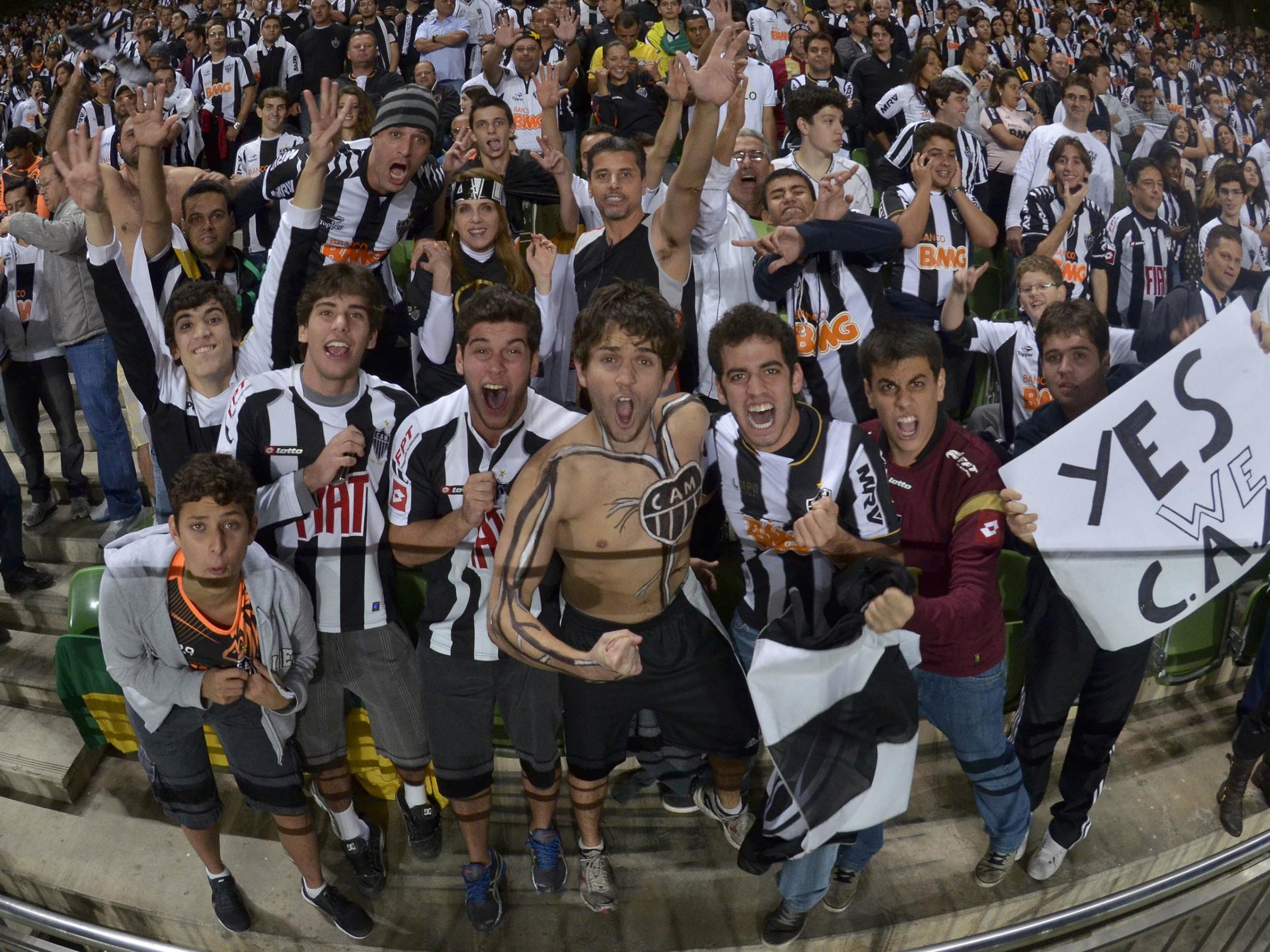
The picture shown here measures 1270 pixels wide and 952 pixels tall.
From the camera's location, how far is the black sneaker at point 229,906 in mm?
2635

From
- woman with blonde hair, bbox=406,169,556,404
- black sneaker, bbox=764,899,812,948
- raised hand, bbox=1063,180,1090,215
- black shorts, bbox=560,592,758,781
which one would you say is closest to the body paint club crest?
black shorts, bbox=560,592,758,781

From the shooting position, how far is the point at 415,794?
9.05 feet

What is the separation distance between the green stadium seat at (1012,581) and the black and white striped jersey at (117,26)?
17.5ft

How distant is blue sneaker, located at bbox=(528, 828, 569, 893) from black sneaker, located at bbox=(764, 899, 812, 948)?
59 cm

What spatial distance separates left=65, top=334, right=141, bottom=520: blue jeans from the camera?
12.3 feet

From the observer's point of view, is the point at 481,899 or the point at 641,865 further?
the point at 641,865

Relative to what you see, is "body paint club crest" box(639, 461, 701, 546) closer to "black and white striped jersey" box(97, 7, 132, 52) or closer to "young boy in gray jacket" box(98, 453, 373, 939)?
"young boy in gray jacket" box(98, 453, 373, 939)

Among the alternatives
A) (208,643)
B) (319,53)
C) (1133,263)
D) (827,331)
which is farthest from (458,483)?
(319,53)

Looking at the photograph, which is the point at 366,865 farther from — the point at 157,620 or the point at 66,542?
the point at 66,542

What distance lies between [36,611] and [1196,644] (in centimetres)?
401

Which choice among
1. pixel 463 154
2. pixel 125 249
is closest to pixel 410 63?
pixel 463 154

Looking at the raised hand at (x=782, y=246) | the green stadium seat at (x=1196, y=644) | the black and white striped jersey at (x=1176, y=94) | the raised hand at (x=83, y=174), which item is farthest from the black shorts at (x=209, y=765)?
the black and white striped jersey at (x=1176, y=94)

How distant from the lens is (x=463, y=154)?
403cm

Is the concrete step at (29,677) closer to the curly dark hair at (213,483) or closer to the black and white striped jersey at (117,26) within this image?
the curly dark hair at (213,483)
